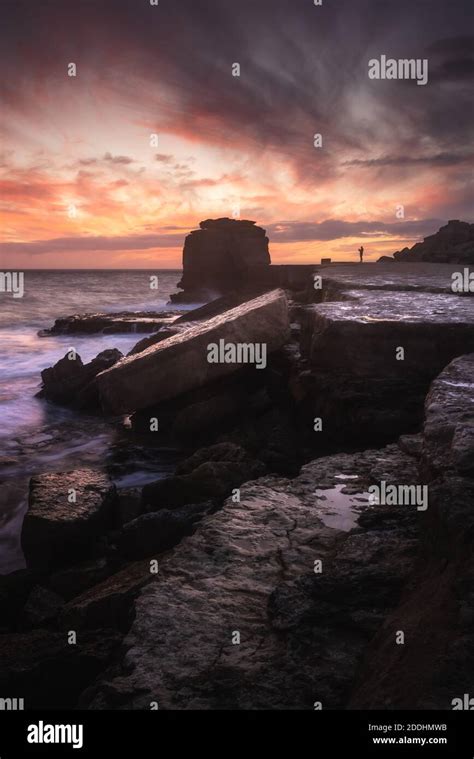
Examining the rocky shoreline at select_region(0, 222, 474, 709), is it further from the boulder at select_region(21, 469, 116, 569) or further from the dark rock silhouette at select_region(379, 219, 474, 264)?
the dark rock silhouette at select_region(379, 219, 474, 264)

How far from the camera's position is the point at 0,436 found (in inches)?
292

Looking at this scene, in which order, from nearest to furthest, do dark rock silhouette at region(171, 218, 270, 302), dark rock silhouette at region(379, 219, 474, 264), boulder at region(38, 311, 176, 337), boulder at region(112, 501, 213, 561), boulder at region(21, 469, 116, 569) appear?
boulder at region(112, 501, 213, 561), boulder at region(21, 469, 116, 569), boulder at region(38, 311, 176, 337), dark rock silhouette at region(379, 219, 474, 264), dark rock silhouette at region(171, 218, 270, 302)

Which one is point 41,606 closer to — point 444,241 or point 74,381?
point 74,381

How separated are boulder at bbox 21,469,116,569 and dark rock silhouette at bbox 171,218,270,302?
125 ft

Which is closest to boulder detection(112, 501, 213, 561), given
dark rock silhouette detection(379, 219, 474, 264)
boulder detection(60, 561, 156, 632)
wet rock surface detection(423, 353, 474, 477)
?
boulder detection(60, 561, 156, 632)

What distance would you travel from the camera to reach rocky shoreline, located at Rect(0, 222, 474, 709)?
1781 mm

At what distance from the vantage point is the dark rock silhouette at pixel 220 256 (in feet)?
140

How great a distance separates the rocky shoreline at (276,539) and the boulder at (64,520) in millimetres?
14

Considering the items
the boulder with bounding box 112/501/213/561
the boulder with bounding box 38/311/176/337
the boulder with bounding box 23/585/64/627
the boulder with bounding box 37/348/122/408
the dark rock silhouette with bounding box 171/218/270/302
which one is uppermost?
the dark rock silhouette with bounding box 171/218/270/302

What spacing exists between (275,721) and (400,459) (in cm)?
209

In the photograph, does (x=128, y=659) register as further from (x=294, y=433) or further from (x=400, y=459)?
(x=294, y=433)

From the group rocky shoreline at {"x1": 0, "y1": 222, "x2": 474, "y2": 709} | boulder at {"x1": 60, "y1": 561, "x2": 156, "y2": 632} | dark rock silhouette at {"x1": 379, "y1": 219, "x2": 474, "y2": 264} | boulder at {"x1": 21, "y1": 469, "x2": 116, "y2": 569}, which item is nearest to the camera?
rocky shoreline at {"x1": 0, "y1": 222, "x2": 474, "y2": 709}

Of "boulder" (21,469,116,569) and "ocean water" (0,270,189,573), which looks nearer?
"boulder" (21,469,116,569)

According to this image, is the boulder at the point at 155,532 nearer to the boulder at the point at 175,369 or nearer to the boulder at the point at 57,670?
the boulder at the point at 57,670
